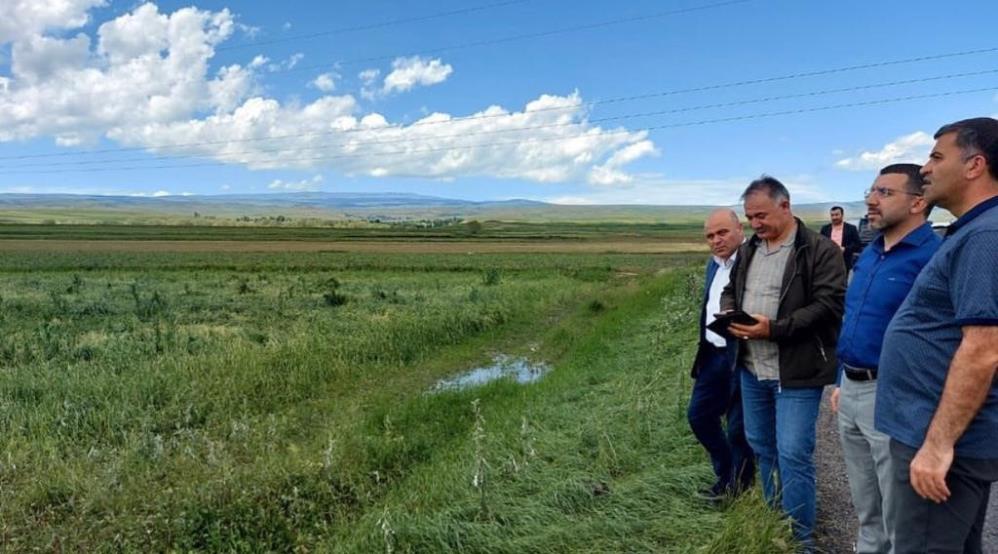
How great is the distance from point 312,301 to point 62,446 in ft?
39.9

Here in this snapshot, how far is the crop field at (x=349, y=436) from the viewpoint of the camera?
407cm

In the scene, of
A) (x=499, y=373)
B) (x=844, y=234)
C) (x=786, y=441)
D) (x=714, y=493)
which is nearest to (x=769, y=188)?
(x=786, y=441)

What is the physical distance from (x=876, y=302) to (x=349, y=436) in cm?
558

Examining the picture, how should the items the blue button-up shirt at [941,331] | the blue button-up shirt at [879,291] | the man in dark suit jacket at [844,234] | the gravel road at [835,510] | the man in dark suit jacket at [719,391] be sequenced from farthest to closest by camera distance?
the man in dark suit jacket at [844,234]
the man in dark suit jacket at [719,391]
the gravel road at [835,510]
the blue button-up shirt at [879,291]
the blue button-up shirt at [941,331]

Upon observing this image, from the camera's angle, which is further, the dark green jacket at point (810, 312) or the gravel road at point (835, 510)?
the gravel road at point (835, 510)

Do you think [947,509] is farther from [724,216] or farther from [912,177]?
[724,216]

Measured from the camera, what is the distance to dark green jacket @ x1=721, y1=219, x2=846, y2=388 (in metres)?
3.07

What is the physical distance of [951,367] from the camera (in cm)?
197

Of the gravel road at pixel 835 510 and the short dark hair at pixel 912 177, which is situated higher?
the short dark hair at pixel 912 177

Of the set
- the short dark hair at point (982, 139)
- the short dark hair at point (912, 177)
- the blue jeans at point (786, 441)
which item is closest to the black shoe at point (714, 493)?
the blue jeans at point (786, 441)

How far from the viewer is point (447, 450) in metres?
6.62

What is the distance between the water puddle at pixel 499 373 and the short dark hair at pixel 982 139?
8.21 meters

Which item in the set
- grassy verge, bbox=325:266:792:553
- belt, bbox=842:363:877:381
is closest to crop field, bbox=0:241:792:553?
grassy verge, bbox=325:266:792:553

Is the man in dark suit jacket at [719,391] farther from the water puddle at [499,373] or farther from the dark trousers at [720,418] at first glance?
the water puddle at [499,373]
